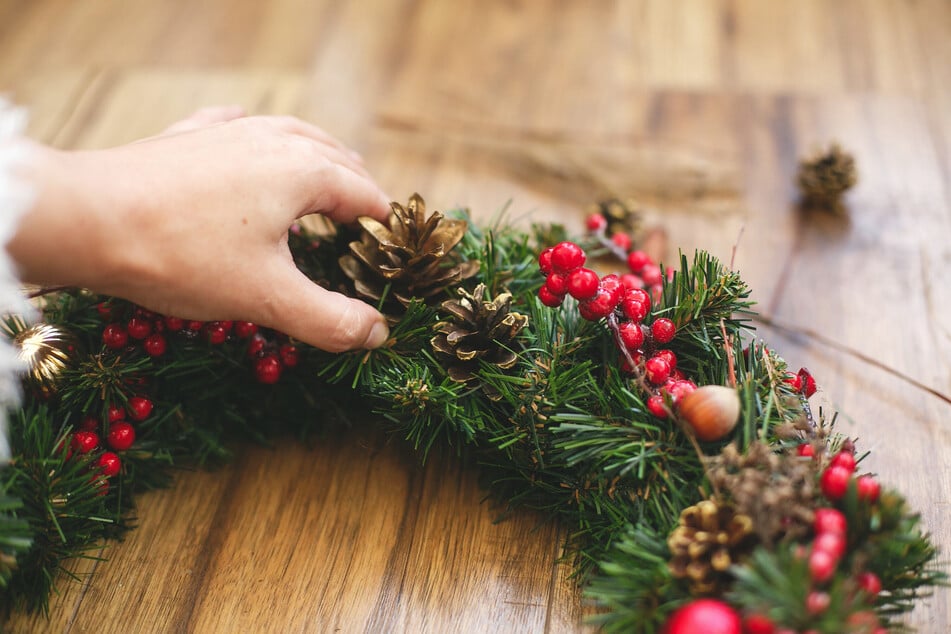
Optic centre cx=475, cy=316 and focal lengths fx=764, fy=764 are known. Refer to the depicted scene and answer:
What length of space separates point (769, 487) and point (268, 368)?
0.44 meters

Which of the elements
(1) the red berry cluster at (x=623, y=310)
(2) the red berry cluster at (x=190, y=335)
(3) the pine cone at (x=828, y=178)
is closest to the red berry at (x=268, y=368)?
(2) the red berry cluster at (x=190, y=335)

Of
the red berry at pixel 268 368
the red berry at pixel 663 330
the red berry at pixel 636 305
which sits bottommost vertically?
the red berry at pixel 268 368

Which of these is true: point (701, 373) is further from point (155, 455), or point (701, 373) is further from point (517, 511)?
point (155, 455)

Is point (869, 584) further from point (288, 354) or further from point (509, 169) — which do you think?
point (509, 169)

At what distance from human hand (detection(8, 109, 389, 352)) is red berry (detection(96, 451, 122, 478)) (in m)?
0.15

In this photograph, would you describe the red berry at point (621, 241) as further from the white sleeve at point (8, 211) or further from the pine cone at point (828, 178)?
the white sleeve at point (8, 211)

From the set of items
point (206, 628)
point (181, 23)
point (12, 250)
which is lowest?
point (206, 628)

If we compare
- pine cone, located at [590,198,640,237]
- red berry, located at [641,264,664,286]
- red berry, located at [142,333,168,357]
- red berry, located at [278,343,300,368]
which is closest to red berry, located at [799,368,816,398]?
red berry, located at [641,264,664,286]

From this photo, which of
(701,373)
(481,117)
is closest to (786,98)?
(481,117)

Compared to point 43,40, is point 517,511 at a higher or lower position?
lower

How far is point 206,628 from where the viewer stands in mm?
658

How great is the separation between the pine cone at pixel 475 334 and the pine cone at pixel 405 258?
0.05 meters

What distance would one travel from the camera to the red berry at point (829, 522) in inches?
20.4

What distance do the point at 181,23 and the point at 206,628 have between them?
1030mm
